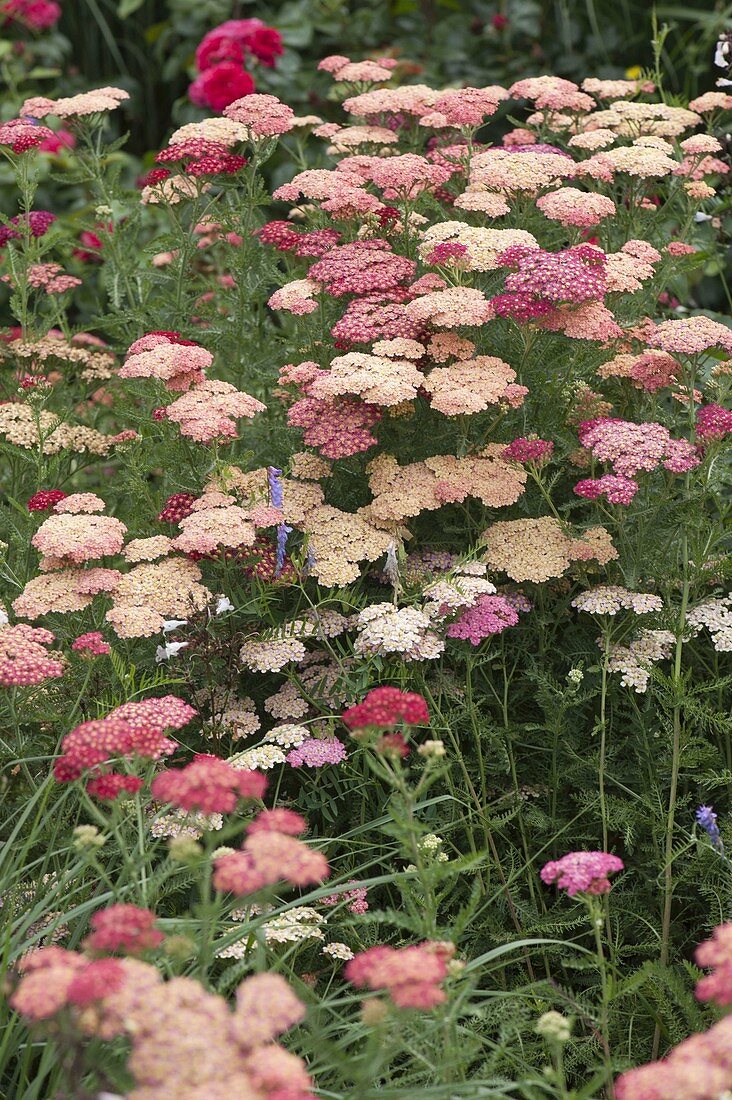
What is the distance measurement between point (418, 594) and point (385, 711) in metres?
0.86

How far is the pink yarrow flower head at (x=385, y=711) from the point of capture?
7.36 ft

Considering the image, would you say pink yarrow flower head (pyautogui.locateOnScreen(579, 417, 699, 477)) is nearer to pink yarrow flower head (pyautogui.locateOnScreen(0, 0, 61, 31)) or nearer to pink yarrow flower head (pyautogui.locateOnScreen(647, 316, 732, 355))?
pink yarrow flower head (pyautogui.locateOnScreen(647, 316, 732, 355))

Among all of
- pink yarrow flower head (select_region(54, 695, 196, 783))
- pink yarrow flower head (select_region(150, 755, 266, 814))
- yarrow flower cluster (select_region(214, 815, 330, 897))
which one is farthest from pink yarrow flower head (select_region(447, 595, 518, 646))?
yarrow flower cluster (select_region(214, 815, 330, 897))

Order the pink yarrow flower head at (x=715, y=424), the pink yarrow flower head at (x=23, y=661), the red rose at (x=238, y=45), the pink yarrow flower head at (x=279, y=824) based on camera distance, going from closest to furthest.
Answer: the pink yarrow flower head at (x=279, y=824) → the pink yarrow flower head at (x=23, y=661) → the pink yarrow flower head at (x=715, y=424) → the red rose at (x=238, y=45)

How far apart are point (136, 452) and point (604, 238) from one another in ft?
4.71

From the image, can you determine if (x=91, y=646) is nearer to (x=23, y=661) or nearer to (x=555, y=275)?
(x=23, y=661)

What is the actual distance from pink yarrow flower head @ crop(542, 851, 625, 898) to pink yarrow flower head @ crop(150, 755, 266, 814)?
1.82ft

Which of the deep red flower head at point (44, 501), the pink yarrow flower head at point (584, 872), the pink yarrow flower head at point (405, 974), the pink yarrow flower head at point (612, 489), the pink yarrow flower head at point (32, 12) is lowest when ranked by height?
the pink yarrow flower head at point (584, 872)

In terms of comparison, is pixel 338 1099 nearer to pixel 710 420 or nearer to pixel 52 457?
pixel 710 420

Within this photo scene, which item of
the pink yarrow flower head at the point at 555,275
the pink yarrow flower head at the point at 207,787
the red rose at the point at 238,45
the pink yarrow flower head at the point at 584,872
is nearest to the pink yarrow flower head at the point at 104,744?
the pink yarrow flower head at the point at 207,787

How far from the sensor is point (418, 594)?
3107 millimetres

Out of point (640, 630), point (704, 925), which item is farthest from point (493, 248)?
point (704, 925)

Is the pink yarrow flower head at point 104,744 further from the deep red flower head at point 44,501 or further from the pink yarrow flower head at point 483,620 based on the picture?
the deep red flower head at point 44,501

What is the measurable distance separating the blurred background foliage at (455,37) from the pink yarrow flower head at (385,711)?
521 centimetres
